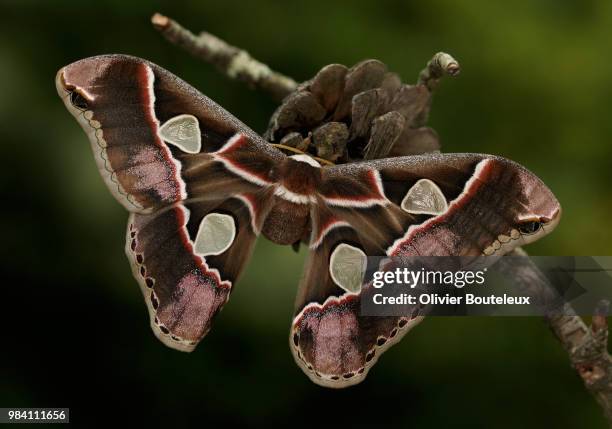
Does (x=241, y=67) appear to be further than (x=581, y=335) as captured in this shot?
Yes

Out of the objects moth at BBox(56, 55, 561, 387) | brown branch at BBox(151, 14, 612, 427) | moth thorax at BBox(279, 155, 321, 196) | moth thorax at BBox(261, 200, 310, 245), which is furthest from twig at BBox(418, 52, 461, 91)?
moth thorax at BBox(261, 200, 310, 245)

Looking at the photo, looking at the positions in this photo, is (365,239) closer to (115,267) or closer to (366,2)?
(115,267)

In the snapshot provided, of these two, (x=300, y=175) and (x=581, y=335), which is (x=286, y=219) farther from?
(x=581, y=335)

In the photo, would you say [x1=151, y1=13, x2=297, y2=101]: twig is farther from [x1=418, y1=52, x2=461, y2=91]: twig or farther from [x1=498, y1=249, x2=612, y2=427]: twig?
[x1=498, y1=249, x2=612, y2=427]: twig

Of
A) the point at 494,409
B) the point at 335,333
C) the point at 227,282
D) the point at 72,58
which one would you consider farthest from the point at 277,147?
the point at 494,409

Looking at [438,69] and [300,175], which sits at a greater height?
[438,69]

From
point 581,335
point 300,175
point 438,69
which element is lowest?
point 581,335

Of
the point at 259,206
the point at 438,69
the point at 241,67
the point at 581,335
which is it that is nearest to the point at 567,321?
the point at 581,335
